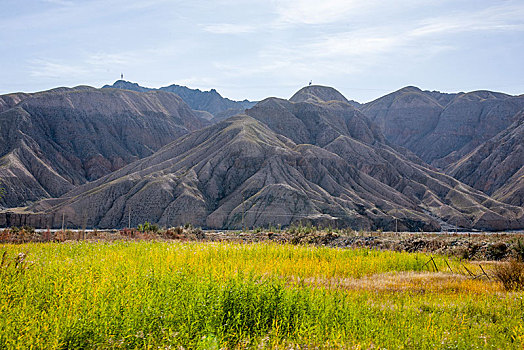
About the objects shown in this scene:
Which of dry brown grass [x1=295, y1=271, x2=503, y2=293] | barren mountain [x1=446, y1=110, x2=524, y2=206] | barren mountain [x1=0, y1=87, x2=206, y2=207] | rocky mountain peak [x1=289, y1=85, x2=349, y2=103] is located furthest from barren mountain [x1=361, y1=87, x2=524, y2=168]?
dry brown grass [x1=295, y1=271, x2=503, y2=293]

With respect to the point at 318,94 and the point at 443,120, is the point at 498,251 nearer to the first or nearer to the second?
the point at 443,120

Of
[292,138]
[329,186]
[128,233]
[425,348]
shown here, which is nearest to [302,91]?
[292,138]

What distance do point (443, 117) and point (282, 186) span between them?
102m

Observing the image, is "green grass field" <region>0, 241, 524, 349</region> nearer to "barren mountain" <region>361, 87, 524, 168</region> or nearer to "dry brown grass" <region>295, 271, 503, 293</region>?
"dry brown grass" <region>295, 271, 503, 293</region>

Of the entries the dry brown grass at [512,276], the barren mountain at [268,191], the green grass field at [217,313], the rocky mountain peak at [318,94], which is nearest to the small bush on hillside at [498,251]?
the dry brown grass at [512,276]

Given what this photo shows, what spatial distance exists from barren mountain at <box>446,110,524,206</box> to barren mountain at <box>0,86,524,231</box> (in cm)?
993

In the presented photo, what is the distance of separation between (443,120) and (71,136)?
106 metres

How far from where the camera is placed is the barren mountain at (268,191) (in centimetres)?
6931

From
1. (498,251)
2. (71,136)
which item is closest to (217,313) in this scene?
(498,251)

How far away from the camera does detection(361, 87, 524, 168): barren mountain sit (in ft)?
470

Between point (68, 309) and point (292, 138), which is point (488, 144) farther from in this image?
point (68, 309)

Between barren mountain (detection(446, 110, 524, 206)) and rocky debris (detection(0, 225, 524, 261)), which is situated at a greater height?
barren mountain (detection(446, 110, 524, 206))

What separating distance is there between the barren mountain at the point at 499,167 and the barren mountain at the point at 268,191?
9.93 m

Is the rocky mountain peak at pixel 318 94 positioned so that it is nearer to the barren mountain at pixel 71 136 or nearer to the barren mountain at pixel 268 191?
the barren mountain at pixel 71 136
